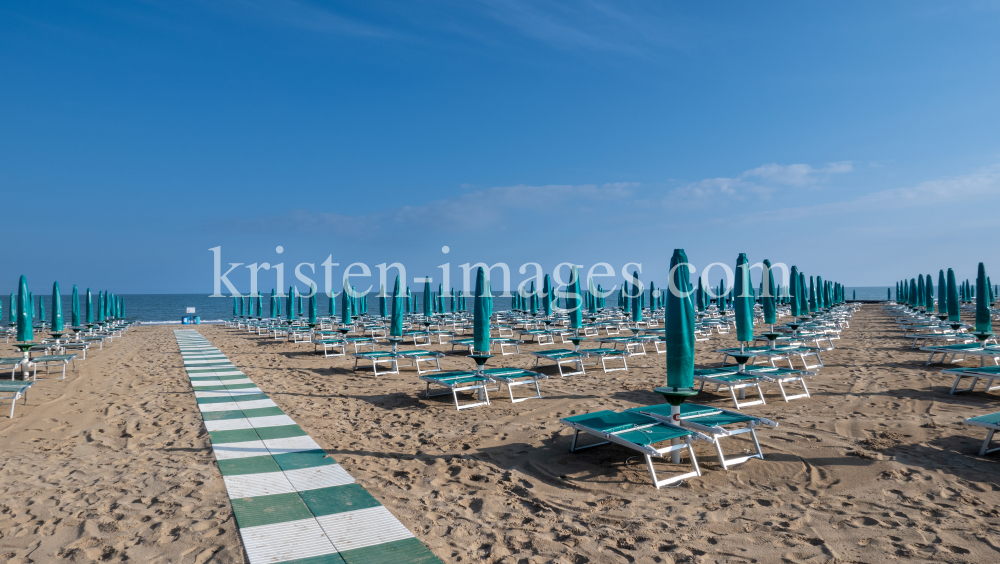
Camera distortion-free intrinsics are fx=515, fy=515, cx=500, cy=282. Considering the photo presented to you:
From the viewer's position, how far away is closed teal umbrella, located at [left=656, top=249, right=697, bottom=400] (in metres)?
4.49

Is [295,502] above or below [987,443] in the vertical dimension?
below

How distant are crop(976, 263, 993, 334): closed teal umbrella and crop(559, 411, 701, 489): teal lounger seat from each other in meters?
7.85

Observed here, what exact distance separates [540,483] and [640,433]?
1.02 m

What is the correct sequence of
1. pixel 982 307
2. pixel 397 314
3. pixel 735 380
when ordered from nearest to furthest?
pixel 735 380, pixel 982 307, pixel 397 314

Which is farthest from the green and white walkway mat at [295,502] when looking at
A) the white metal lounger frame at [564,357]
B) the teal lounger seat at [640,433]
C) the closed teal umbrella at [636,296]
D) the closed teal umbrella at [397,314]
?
the closed teal umbrella at [636,296]

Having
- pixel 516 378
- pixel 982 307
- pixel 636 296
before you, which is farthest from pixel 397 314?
pixel 982 307

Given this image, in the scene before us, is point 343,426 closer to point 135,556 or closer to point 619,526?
point 135,556

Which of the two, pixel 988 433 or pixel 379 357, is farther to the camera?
pixel 379 357

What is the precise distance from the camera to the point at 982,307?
30.9 ft

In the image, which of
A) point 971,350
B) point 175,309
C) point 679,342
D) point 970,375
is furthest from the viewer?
point 175,309

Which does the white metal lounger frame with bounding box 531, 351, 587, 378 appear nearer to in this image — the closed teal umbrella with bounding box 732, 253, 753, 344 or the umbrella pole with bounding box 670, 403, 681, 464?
the closed teal umbrella with bounding box 732, 253, 753, 344

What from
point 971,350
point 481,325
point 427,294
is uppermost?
point 427,294

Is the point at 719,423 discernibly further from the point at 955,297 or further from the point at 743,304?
the point at 955,297

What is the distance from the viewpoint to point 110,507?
4051 millimetres
